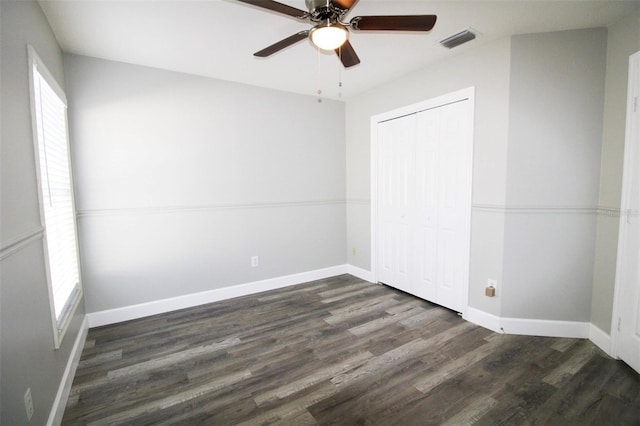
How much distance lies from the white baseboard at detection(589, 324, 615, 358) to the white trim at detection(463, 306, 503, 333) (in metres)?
0.68

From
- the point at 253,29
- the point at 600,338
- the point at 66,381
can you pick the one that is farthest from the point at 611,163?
the point at 66,381

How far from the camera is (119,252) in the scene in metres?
2.82

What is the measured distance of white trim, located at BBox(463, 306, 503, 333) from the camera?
2572 millimetres

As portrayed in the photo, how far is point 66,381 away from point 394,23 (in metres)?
2.99

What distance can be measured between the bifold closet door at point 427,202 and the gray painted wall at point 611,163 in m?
0.96

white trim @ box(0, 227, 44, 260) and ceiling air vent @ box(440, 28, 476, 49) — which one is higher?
ceiling air vent @ box(440, 28, 476, 49)

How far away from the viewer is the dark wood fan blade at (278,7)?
1.42 metres

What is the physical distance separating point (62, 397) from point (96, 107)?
92.9 inches

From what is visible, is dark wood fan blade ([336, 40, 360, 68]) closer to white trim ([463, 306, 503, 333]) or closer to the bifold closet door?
the bifold closet door

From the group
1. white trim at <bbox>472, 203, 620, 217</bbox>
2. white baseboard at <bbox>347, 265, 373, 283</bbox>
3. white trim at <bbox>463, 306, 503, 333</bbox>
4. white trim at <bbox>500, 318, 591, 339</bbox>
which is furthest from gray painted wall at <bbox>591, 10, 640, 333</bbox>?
white baseboard at <bbox>347, 265, 373, 283</bbox>

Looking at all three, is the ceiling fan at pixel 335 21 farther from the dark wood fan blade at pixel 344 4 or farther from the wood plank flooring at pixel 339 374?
the wood plank flooring at pixel 339 374

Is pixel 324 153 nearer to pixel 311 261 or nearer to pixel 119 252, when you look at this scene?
pixel 311 261

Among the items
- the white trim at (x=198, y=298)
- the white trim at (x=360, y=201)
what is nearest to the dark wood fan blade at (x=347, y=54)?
the white trim at (x=360, y=201)

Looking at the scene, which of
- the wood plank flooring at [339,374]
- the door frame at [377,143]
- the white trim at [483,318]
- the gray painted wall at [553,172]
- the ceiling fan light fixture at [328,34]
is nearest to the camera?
the ceiling fan light fixture at [328,34]
